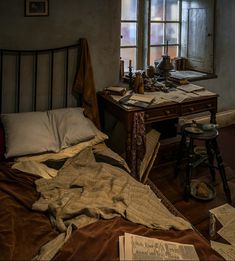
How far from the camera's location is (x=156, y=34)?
13.0 ft

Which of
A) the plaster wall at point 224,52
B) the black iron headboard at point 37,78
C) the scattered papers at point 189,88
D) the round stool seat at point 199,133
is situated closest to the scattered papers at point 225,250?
the round stool seat at point 199,133

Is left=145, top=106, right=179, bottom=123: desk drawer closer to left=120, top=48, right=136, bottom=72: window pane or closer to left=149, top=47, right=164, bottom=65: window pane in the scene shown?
left=120, top=48, right=136, bottom=72: window pane

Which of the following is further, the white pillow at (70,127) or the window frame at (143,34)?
the window frame at (143,34)

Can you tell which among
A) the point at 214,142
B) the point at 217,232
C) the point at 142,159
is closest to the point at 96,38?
the point at 142,159

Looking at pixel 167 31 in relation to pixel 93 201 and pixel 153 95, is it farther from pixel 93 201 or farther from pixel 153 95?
pixel 93 201

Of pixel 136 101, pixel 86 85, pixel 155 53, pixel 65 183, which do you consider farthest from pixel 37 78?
pixel 155 53

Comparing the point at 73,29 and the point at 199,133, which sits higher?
the point at 73,29

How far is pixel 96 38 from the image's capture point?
2930 millimetres

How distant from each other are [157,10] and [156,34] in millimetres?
280

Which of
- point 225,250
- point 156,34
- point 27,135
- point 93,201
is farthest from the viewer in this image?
point 156,34

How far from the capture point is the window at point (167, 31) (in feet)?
12.3

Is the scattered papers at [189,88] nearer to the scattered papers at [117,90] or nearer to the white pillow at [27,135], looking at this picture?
the scattered papers at [117,90]

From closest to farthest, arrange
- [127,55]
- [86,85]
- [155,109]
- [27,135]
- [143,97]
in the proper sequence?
1. [27,135]
2. [155,109]
3. [143,97]
4. [86,85]
5. [127,55]

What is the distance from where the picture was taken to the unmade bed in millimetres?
1452
